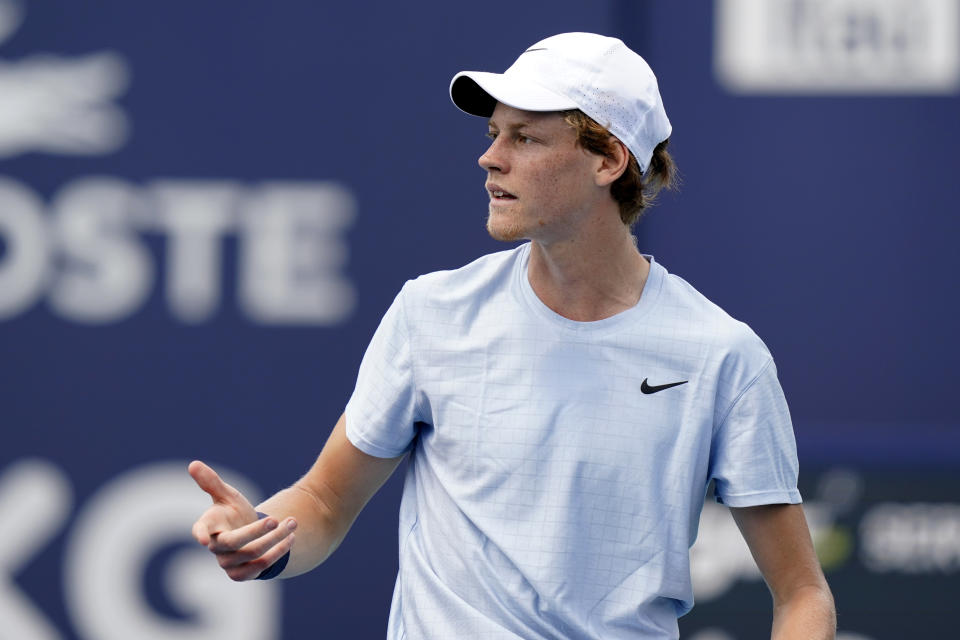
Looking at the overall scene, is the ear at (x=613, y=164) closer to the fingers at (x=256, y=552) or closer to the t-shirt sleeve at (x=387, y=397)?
the t-shirt sleeve at (x=387, y=397)

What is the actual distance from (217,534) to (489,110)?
0.83 meters

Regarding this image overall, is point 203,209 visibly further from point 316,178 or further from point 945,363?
point 945,363

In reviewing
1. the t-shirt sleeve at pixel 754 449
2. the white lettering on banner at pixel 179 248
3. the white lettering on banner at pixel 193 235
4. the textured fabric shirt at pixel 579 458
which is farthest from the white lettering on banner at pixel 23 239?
the t-shirt sleeve at pixel 754 449

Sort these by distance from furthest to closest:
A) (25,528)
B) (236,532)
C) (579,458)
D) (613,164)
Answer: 1. (25,528)
2. (613,164)
3. (579,458)
4. (236,532)

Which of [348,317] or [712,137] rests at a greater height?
[712,137]

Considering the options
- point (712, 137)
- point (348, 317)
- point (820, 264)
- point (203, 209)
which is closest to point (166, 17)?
point (203, 209)

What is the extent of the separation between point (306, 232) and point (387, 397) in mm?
1549

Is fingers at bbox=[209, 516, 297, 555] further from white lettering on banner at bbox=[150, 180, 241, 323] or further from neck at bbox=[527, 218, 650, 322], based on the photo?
white lettering on banner at bbox=[150, 180, 241, 323]

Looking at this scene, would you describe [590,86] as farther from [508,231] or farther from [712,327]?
[712,327]

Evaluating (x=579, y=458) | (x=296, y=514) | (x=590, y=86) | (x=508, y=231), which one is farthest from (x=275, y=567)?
(x=590, y=86)

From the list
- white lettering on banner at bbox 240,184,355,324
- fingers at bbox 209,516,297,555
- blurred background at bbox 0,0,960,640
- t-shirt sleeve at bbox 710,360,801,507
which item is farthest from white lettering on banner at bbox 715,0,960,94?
fingers at bbox 209,516,297,555

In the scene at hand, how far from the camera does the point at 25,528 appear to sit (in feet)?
11.3

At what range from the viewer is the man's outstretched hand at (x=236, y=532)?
5.77ft

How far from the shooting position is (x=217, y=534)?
5.80 feet
